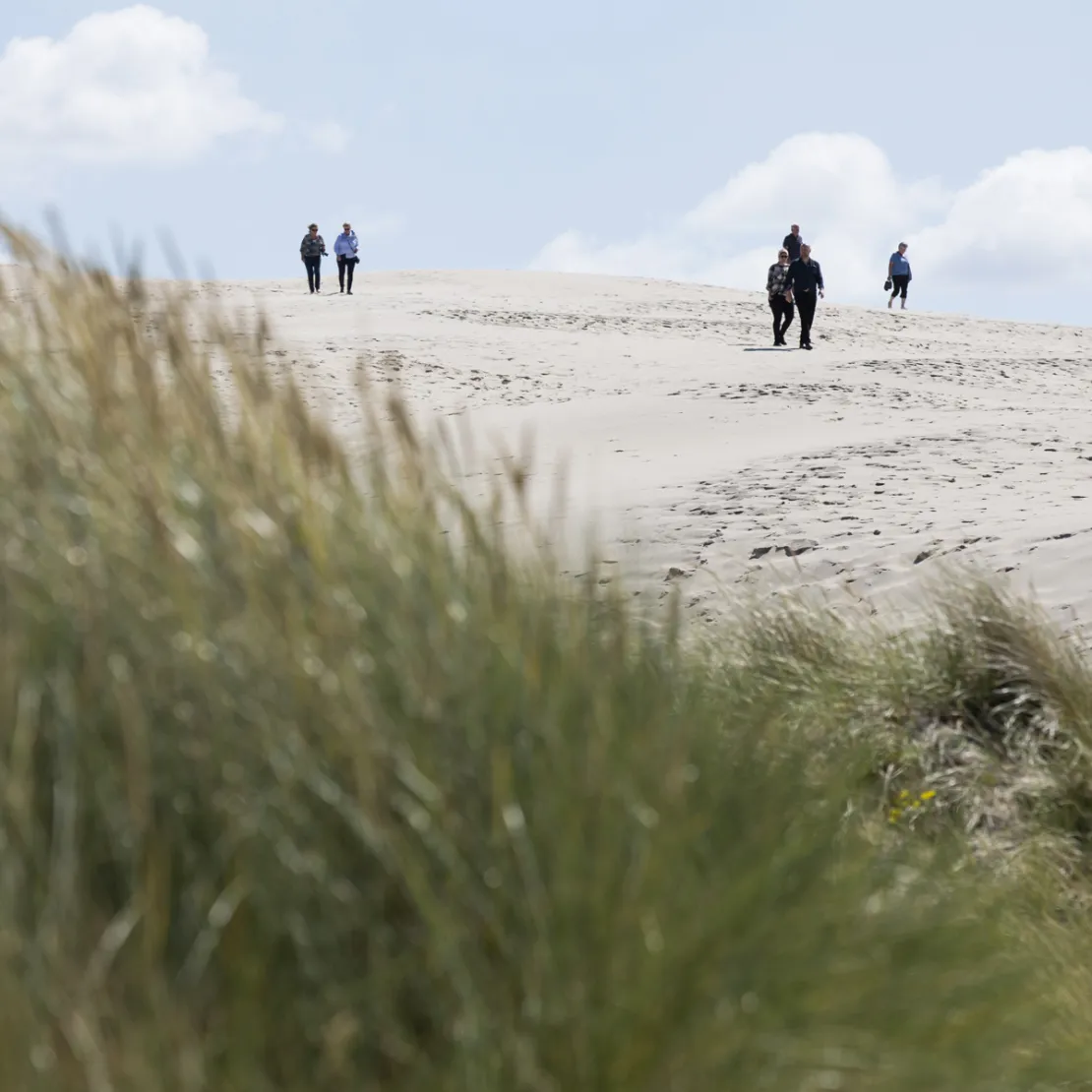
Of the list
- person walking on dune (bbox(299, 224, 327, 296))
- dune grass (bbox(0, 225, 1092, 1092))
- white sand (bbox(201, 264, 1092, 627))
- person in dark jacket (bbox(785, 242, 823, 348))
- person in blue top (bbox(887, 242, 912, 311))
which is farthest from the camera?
person in blue top (bbox(887, 242, 912, 311))

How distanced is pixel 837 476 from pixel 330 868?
827 cm

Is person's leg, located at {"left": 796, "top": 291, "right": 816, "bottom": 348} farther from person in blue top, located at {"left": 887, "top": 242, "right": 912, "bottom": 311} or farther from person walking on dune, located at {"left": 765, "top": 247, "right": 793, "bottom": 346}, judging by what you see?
person in blue top, located at {"left": 887, "top": 242, "right": 912, "bottom": 311}

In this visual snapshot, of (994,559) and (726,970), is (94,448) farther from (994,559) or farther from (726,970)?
(994,559)

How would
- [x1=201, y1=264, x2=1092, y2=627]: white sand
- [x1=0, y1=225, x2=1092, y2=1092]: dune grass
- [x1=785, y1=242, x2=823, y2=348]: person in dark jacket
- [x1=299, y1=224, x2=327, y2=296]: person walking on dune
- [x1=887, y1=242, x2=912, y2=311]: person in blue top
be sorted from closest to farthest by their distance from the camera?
[x1=0, y1=225, x2=1092, y2=1092]: dune grass, [x1=201, y1=264, x2=1092, y2=627]: white sand, [x1=785, y1=242, x2=823, y2=348]: person in dark jacket, [x1=299, y1=224, x2=327, y2=296]: person walking on dune, [x1=887, y1=242, x2=912, y2=311]: person in blue top

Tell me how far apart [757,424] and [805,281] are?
7.20 m

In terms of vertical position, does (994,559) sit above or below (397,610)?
below

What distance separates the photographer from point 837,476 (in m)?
9.81

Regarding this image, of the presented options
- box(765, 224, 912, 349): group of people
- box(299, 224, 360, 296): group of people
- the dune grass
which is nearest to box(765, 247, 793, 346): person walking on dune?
box(765, 224, 912, 349): group of people

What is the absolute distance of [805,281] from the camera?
2016cm

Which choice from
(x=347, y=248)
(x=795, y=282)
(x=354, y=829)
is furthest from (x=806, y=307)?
(x=354, y=829)

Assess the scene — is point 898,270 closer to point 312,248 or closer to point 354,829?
point 312,248

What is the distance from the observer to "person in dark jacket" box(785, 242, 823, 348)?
65.5 ft

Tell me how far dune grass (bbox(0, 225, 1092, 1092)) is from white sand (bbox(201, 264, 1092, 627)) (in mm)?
305

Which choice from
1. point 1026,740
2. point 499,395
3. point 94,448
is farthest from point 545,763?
point 499,395
